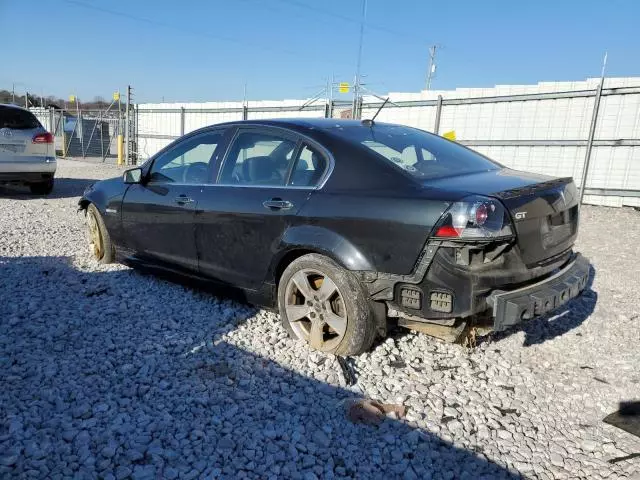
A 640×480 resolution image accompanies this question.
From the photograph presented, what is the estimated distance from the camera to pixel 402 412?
8.87 ft

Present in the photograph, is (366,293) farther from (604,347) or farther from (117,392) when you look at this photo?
(604,347)

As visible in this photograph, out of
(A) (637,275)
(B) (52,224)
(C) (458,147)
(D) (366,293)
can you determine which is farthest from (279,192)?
(B) (52,224)

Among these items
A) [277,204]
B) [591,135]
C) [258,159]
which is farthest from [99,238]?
[591,135]

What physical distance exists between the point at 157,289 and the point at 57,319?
3.24ft

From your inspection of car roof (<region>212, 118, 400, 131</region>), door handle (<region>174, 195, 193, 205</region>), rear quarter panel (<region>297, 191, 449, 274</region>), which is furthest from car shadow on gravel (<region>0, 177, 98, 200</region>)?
rear quarter panel (<region>297, 191, 449, 274</region>)

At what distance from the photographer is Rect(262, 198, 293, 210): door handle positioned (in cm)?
340

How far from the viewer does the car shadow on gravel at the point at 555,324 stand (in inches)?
148

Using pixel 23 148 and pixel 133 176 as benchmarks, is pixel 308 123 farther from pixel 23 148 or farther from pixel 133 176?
pixel 23 148

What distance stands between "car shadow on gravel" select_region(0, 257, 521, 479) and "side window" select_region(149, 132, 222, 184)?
118 cm

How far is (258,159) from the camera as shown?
3.84m

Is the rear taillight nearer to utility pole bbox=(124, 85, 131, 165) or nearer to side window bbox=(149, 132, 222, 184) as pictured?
side window bbox=(149, 132, 222, 184)

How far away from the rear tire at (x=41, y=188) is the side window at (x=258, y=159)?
8044mm

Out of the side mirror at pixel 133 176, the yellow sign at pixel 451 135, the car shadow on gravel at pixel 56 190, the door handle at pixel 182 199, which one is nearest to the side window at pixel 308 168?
the door handle at pixel 182 199

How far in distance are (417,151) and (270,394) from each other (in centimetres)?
199
